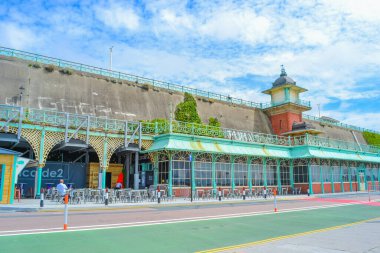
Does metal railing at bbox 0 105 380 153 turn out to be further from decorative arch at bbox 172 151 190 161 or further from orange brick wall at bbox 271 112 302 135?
orange brick wall at bbox 271 112 302 135

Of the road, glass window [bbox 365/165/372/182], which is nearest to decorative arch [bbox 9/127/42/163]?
the road

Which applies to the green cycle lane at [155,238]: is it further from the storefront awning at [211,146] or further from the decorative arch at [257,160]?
the decorative arch at [257,160]

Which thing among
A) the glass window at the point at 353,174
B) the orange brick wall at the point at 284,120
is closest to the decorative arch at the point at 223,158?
the orange brick wall at the point at 284,120

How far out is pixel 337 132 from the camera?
209 ft

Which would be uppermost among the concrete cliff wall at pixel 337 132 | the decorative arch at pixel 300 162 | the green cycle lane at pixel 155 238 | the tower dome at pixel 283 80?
the tower dome at pixel 283 80

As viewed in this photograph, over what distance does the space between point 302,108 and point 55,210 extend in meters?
40.2

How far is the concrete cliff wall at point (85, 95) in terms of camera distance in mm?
29438

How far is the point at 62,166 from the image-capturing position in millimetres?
28406

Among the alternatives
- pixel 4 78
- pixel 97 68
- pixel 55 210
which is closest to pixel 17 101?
pixel 4 78

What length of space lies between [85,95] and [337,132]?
50053 millimetres

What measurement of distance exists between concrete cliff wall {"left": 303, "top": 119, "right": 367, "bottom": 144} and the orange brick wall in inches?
415

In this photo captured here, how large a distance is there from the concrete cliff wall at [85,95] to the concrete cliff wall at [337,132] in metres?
23.4

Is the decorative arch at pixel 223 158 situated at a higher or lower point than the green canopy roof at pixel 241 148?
lower

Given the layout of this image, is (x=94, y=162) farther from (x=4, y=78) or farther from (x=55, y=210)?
(x=55, y=210)
